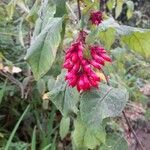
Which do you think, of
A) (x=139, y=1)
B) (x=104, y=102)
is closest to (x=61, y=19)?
(x=104, y=102)

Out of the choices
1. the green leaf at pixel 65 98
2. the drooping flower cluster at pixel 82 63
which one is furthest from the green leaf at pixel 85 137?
the drooping flower cluster at pixel 82 63

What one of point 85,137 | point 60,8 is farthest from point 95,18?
point 85,137

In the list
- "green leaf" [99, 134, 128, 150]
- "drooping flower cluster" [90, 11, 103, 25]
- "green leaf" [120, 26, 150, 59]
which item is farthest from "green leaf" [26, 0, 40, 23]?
"green leaf" [99, 134, 128, 150]

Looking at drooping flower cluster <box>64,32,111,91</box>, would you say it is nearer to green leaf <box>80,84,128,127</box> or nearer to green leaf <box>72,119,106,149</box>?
green leaf <box>80,84,128,127</box>

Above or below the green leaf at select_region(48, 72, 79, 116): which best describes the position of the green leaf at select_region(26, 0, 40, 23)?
above

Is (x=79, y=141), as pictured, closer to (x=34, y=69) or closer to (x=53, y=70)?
(x=34, y=69)

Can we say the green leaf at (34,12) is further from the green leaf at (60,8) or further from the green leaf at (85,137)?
the green leaf at (85,137)
